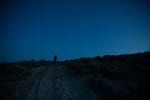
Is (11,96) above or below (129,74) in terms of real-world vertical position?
below

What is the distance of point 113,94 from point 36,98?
Answer: 5.08 metres

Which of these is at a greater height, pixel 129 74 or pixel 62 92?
pixel 129 74

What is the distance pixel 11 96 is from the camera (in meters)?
10.0

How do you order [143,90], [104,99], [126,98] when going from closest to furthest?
[126,98] < [104,99] < [143,90]

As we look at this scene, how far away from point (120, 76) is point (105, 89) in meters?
4.21

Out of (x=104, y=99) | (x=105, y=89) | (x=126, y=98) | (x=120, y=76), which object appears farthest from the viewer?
(x=120, y=76)

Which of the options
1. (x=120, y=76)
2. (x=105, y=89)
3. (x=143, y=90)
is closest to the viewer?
(x=143, y=90)

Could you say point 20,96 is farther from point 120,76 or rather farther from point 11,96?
point 120,76

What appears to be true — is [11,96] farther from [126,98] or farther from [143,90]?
[143,90]

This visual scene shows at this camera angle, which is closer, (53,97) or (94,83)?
(53,97)

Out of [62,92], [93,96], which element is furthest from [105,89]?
[62,92]

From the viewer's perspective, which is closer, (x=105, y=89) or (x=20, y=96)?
(x=20, y=96)

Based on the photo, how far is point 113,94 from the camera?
9.25 metres

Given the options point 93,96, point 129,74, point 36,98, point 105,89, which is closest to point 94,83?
point 105,89
